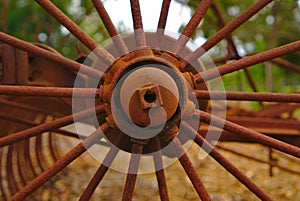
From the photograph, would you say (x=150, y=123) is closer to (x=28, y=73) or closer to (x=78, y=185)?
(x=28, y=73)

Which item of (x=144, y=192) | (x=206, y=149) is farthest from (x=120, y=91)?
(x=144, y=192)

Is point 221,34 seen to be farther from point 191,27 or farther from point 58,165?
point 58,165

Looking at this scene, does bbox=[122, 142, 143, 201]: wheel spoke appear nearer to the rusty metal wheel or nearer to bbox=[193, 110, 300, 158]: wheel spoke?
the rusty metal wheel

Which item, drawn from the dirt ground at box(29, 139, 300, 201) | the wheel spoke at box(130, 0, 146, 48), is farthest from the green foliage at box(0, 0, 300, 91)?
the wheel spoke at box(130, 0, 146, 48)

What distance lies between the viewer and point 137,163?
2.11 m

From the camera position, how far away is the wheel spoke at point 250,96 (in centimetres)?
212

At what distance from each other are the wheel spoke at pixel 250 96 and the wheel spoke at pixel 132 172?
1.17ft

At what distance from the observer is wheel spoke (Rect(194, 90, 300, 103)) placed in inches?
83.4

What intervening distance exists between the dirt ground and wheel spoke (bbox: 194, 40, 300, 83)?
5.43ft

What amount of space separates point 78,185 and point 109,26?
7.10ft

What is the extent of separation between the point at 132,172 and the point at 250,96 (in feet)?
2.01

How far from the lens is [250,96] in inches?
84.7

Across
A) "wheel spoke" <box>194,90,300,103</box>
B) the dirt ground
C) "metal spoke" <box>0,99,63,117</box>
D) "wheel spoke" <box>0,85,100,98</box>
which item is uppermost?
"wheel spoke" <box>0,85,100,98</box>

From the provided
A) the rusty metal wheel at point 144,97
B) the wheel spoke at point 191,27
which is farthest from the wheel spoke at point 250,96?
the wheel spoke at point 191,27
